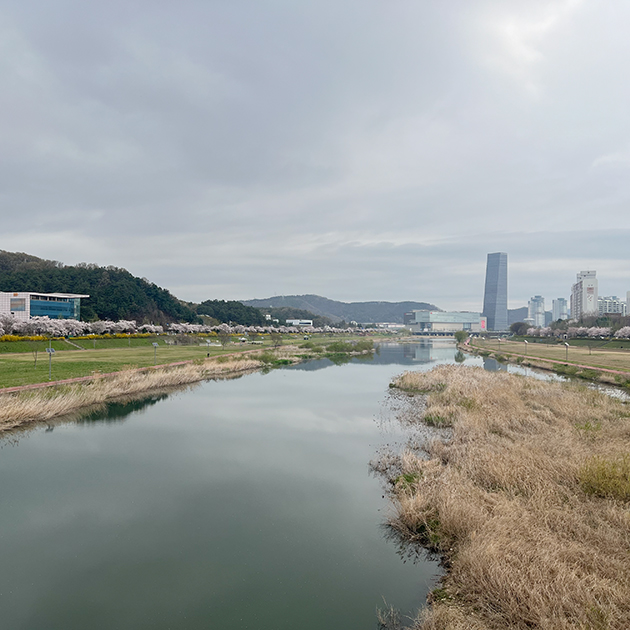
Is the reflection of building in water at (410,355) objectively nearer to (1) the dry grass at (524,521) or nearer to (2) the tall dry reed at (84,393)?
(2) the tall dry reed at (84,393)

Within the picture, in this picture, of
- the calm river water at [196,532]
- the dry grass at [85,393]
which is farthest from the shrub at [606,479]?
the dry grass at [85,393]

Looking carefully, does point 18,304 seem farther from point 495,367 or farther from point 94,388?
point 495,367

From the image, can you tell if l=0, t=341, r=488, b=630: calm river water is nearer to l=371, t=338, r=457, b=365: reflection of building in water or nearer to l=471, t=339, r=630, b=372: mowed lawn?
l=471, t=339, r=630, b=372: mowed lawn

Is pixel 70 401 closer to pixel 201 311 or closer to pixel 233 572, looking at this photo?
pixel 233 572

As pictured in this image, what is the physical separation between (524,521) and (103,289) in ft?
330

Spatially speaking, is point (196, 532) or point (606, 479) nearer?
point (606, 479)

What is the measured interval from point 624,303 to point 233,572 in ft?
811

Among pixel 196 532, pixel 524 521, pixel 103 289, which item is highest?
pixel 103 289

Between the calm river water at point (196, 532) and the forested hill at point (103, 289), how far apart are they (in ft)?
262

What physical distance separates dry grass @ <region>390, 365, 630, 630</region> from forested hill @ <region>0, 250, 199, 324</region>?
288 ft

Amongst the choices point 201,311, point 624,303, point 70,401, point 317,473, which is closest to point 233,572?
point 317,473

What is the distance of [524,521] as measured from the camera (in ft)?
23.0

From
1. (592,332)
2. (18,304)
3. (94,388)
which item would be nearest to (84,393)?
(94,388)

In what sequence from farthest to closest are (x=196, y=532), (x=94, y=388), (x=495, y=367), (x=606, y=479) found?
(x=495, y=367), (x=94, y=388), (x=196, y=532), (x=606, y=479)
